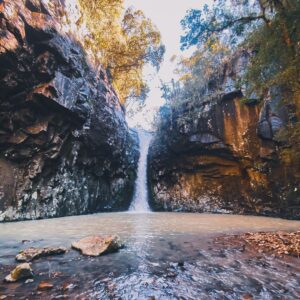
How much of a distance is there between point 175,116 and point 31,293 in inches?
719

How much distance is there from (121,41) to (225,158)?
13917mm

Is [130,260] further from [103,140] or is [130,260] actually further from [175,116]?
[175,116]

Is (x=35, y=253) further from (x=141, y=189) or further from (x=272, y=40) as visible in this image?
(x=141, y=189)

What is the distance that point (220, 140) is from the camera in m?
16.8

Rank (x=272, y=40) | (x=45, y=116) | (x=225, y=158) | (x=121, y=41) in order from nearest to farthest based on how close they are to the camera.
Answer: (x=272, y=40)
(x=45, y=116)
(x=225, y=158)
(x=121, y=41)

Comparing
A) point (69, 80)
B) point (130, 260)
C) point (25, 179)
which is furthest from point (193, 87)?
point (130, 260)

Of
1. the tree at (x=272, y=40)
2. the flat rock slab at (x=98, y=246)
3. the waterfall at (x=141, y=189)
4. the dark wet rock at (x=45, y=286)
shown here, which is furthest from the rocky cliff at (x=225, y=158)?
A: the dark wet rock at (x=45, y=286)

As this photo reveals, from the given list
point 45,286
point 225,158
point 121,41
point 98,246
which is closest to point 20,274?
point 45,286

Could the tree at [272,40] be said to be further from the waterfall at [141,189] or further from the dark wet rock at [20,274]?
the waterfall at [141,189]

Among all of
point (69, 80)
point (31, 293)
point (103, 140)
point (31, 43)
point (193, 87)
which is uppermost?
point (193, 87)

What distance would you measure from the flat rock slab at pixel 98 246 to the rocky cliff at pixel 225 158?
1125cm

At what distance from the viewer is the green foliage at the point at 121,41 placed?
65.2 ft

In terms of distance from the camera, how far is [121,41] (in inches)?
875

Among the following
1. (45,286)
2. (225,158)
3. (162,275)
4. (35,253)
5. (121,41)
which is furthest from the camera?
(121,41)
